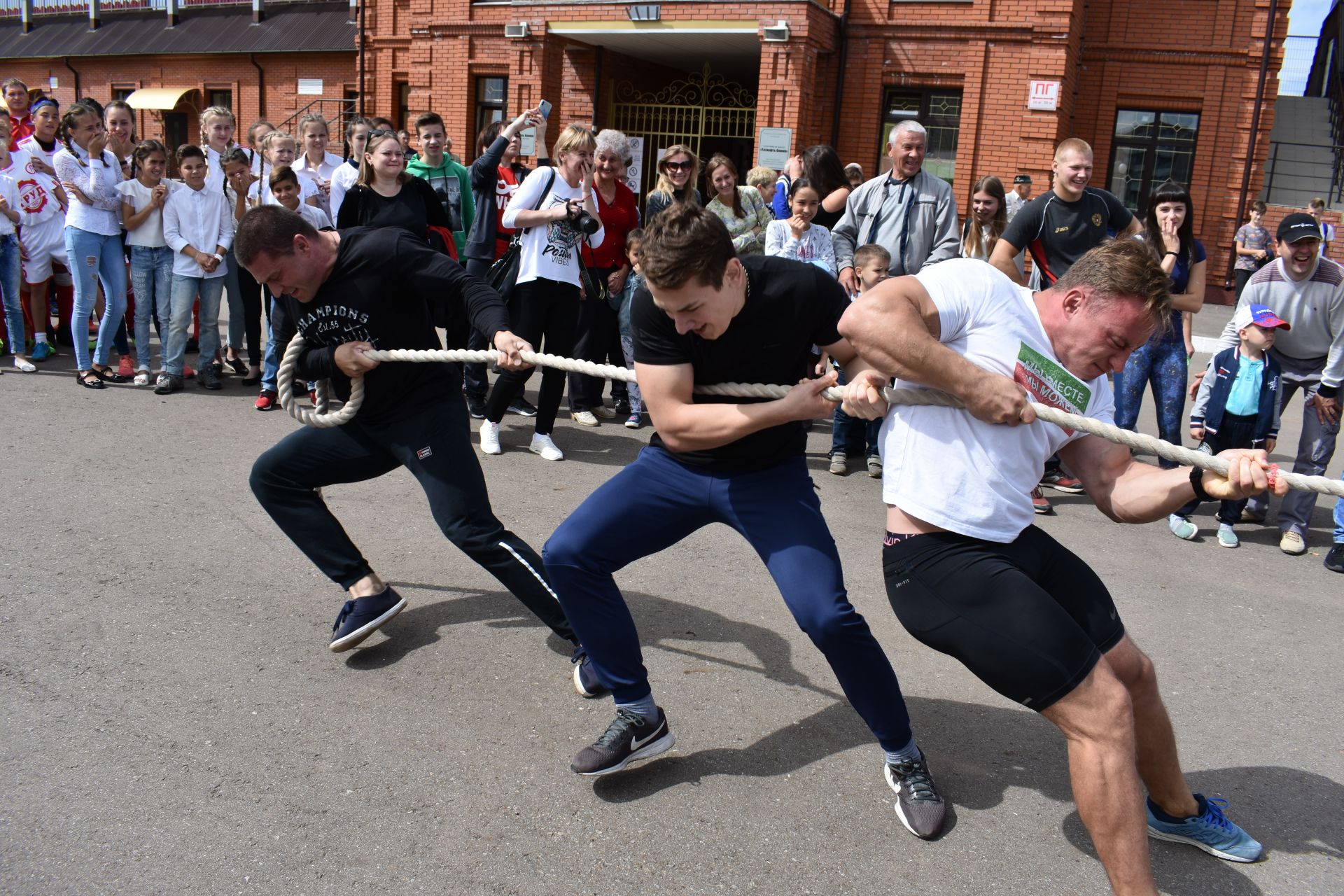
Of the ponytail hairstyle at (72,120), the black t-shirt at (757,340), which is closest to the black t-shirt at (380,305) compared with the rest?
the black t-shirt at (757,340)

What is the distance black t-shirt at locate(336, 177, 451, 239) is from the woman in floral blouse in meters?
2.11

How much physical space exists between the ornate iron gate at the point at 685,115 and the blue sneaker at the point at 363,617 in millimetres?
15631

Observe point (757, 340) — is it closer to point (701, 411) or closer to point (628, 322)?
point (701, 411)

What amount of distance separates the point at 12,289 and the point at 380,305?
20.8 ft

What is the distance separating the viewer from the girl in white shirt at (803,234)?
22.4ft

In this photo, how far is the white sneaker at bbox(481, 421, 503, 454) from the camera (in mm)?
6930

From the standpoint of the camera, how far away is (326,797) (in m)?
3.07

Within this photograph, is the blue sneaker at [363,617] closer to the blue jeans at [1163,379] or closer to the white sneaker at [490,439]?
the white sneaker at [490,439]

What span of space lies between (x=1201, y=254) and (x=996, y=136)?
11.8 metres

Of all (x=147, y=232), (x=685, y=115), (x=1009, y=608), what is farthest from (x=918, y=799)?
(x=685, y=115)

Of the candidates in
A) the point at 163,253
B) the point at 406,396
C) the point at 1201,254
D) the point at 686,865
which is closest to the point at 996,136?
the point at 1201,254

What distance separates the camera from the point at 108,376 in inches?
332

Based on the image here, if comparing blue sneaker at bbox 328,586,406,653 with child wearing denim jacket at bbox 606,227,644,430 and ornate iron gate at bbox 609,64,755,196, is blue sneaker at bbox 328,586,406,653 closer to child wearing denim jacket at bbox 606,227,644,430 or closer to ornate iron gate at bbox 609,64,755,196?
child wearing denim jacket at bbox 606,227,644,430

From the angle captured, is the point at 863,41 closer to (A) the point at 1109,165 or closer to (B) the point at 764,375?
(A) the point at 1109,165
